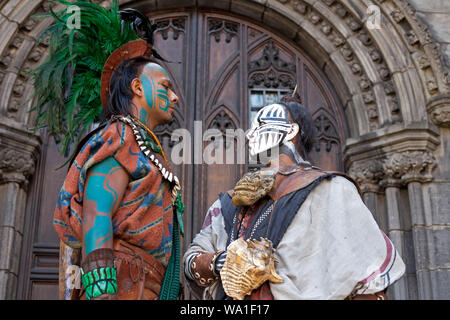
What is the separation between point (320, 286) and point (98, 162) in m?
1.00

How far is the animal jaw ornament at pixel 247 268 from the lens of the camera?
2506 millimetres

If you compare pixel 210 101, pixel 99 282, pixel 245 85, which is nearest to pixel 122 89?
pixel 99 282

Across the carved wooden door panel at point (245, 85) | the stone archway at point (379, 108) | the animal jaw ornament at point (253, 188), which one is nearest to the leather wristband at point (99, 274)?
the animal jaw ornament at point (253, 188)

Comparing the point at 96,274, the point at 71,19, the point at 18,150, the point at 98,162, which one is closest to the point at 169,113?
the point at 98,162

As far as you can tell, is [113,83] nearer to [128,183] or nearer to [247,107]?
[128,183]

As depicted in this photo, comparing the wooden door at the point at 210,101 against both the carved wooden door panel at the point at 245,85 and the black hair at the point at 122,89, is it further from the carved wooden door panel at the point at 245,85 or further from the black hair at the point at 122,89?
the black hair at the point at 122,89

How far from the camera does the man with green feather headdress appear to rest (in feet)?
8.36

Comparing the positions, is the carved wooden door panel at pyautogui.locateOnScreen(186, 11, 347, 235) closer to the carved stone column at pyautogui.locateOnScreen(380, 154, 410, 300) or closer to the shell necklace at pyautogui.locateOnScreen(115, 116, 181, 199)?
the carved stone column at pyautogui.locateOnScreen(380, 154, 410, 300)

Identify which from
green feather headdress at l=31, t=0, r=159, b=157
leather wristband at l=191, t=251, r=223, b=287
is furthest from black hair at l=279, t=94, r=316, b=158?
green feather headdress at l=31, t=0, r=159, b=157

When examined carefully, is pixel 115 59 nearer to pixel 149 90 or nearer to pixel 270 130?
pixel 149 90

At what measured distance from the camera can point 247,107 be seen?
6238 mm

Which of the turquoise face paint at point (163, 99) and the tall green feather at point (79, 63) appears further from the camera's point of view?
the tall green feather at point (79, 63)

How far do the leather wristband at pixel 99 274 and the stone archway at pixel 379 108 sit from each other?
9.82ft

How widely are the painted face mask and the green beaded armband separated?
89cm
